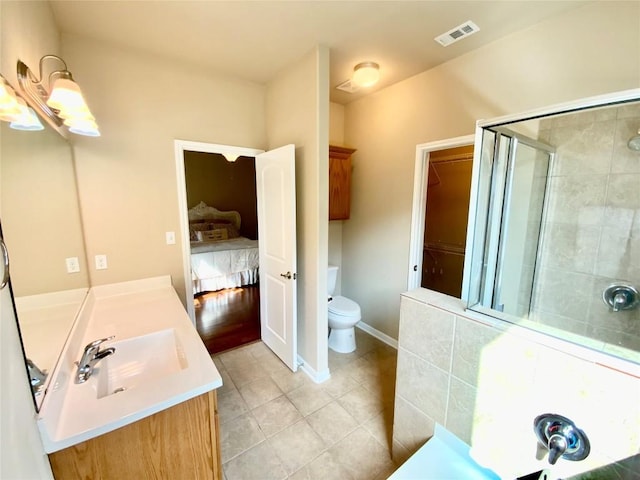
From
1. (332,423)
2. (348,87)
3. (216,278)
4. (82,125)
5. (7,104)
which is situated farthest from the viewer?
(216,278)

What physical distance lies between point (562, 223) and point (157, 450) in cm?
247

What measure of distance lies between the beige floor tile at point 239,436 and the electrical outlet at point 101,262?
4.88ft

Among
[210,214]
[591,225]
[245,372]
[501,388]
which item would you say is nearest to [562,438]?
[501,388]

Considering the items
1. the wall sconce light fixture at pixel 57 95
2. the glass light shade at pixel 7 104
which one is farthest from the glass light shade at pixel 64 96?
the glass light shade at pixel 7 104

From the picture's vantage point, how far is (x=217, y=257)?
4.31 metres

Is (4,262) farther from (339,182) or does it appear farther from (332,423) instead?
(339,182)

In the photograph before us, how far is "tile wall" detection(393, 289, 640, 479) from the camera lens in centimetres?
84

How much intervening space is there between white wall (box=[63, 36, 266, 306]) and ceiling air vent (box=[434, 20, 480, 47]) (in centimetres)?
176

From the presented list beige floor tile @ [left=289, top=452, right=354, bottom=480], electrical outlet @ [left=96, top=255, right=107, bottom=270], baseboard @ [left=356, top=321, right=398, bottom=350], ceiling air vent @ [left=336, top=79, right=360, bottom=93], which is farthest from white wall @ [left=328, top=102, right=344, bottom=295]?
electrical outlet @ [left=96, top=255, right=107, bottom=270]

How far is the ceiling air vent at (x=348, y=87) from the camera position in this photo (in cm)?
258

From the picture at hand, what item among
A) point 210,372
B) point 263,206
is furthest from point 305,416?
point 263,206

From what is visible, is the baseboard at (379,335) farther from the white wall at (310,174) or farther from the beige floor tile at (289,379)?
the beige floor tile at (289,379)

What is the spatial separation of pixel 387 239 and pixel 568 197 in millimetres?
1450

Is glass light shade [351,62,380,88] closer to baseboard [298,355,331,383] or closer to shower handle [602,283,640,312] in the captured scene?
shower handle [602,283,640,312]
